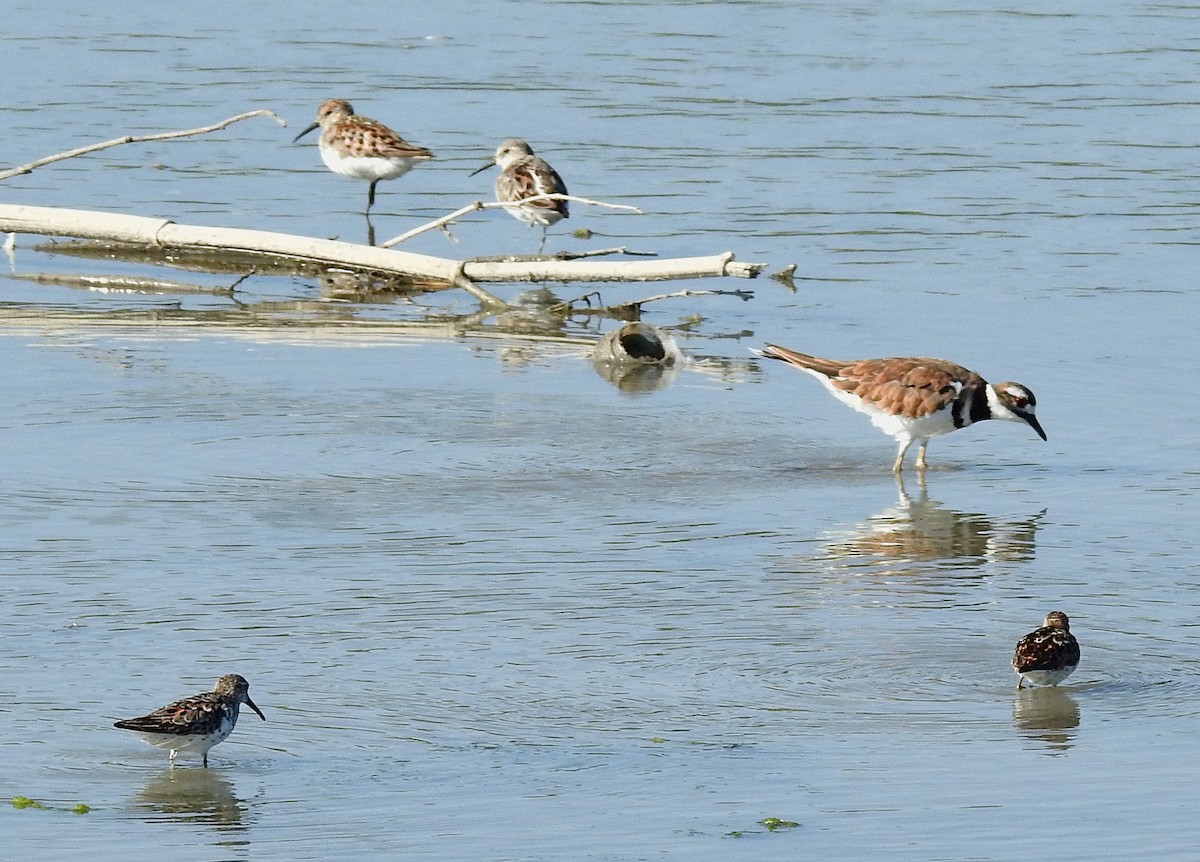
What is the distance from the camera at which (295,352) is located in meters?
16.3

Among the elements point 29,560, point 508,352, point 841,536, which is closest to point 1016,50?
point 508,352

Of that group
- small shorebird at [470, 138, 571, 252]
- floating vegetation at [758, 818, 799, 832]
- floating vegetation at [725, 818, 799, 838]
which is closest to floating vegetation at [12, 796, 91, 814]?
floating vegetation at [725, 818, 799, 838]

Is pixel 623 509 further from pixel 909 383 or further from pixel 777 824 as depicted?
pixel 777 824

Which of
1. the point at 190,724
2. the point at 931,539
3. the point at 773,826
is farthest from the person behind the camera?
the point at 931,539

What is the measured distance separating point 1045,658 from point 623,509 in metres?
3.60

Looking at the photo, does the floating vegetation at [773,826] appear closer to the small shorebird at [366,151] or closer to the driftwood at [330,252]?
the driftwood at [330,252]

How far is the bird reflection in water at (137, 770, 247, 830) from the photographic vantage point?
26.8 feet

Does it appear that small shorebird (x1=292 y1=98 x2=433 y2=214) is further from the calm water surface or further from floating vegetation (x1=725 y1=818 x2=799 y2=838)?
floating vegetation (x1=725 y1=818 x2=799 y2=838)

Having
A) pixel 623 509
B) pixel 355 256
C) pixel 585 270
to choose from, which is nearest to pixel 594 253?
pixel 585 270

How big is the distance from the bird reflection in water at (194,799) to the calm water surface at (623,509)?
19mm

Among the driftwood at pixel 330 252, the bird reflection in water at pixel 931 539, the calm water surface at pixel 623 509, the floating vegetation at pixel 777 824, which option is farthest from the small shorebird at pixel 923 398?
the floating vegetation at pixel 777 824

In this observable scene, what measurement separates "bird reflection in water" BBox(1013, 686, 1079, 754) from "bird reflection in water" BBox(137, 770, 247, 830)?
10.3 ft

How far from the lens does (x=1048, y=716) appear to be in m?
9.35

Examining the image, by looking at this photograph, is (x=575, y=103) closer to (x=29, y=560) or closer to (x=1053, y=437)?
(x=1053, y=437)
